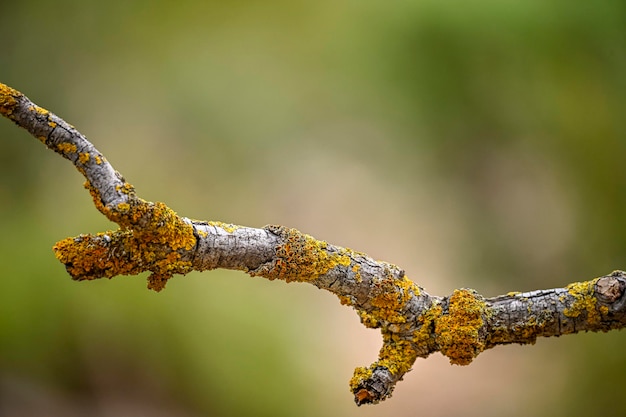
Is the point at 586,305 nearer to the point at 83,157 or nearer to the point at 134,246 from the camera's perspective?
the point at 134,246

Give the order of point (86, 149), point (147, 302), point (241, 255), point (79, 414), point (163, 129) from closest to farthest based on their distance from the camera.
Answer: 1. point (86, 149)
2. point (241, 255)
3. point (79, 414)
4. point (147, 302)
5. point (163, 129)

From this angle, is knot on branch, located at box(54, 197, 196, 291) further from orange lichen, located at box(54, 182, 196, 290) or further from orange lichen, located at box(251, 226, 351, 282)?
orange lichen, located at box(251, 226, 351, 282)

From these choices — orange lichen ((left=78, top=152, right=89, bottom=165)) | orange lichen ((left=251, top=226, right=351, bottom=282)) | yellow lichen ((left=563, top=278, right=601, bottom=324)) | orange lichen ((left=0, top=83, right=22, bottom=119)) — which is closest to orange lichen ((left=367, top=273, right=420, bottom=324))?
orange lichen ((left=251, top=226, right=351, bottom=282))

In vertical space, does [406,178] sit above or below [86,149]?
above

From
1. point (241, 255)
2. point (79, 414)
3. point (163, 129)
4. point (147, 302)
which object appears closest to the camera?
point (241, 255)

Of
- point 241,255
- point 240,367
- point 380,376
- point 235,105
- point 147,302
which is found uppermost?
point 235,105

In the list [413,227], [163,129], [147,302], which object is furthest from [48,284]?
[413,227]

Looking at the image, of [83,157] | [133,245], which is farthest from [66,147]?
[133,245]

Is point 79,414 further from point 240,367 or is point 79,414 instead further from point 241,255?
point 241,255
